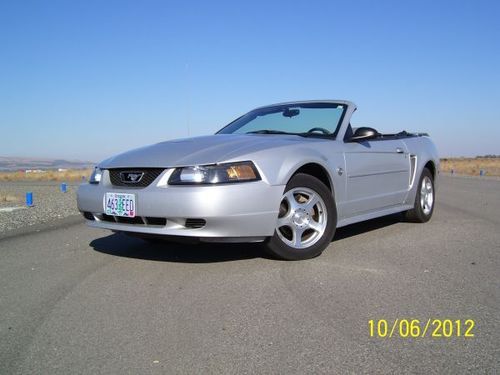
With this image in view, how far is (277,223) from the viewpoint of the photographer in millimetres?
3973

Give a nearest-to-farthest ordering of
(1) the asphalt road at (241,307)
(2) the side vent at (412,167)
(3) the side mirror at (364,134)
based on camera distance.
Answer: (1) the asphalt road at (241,307)
(3) the side mirror at (364,134)
(2) the side vent at (412,167)

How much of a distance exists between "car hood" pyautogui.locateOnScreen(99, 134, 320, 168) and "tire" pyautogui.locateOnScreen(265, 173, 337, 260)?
16.2 inches

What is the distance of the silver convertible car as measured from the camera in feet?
11.9

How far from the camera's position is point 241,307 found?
9.69 ft

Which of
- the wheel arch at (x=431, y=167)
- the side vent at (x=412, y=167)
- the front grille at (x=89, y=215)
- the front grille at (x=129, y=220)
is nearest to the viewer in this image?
the front grille at (x=129, y=220)

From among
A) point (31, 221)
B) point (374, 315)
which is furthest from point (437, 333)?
point (31, 221)

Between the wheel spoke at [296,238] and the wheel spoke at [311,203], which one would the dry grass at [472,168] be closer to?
the wheel spoke at [311,203]

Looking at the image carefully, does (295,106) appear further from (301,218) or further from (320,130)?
(301,218)

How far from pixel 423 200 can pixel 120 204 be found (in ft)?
13.7

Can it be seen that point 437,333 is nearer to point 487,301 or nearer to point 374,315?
point 374,315

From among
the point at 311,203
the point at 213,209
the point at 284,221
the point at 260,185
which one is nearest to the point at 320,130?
the point at 311,203

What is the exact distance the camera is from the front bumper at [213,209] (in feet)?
11.7

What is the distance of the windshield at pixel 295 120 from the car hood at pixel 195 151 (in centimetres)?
45
